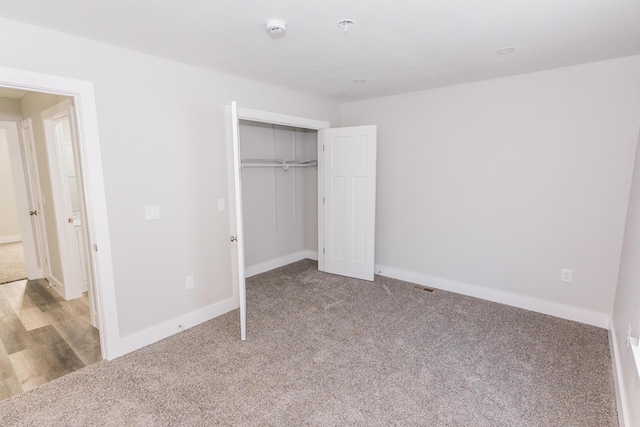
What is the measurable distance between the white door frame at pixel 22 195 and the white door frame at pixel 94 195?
2.66 metres

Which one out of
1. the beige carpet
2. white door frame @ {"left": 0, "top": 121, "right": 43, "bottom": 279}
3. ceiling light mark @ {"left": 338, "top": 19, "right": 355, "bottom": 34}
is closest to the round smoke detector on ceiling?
ceiling light mark @ {"left": 338, "top": 19, "right": 355, "bottom": 34}

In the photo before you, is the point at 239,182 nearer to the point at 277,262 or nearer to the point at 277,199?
the point at 277,199

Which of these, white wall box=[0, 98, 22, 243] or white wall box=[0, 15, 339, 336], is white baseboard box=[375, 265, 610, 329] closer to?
white wall box=[0, 15, 339, 336]

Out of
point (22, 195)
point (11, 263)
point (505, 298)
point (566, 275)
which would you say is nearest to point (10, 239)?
point (11, 263)

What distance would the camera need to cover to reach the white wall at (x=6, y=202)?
638 centimetres

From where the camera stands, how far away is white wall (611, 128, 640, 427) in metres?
1.72

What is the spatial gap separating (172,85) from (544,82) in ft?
11.0

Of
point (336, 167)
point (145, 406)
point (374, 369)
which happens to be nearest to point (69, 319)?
point (145, 406)

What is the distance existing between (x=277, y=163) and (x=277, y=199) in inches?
20.7

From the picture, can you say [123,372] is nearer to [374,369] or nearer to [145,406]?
[145,406]

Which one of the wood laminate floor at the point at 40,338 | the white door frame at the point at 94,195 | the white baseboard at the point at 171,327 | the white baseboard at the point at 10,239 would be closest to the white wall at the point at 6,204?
the white baseboard at the point at 10,239

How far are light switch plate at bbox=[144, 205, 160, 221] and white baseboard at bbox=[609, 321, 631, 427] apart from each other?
3346mm

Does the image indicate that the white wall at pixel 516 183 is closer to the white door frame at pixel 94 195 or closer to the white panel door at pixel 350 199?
the white panel door at pixel 350 199

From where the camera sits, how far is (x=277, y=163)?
180 inches
